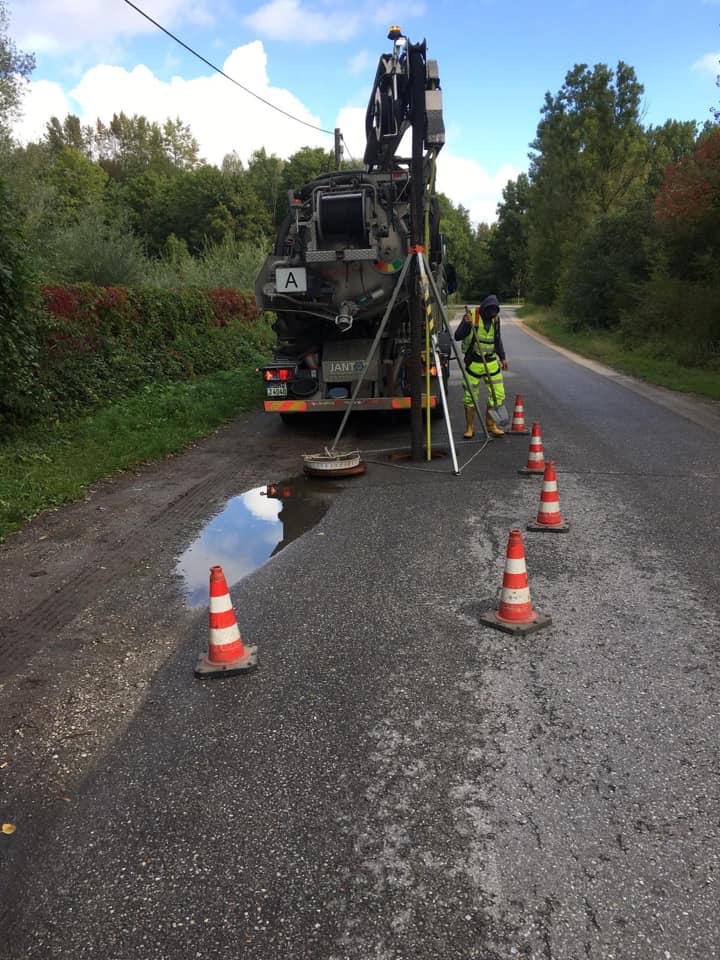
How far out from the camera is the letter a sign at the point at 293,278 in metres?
9.22

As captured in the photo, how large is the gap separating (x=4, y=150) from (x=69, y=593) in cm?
2066

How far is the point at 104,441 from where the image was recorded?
9.25 meters

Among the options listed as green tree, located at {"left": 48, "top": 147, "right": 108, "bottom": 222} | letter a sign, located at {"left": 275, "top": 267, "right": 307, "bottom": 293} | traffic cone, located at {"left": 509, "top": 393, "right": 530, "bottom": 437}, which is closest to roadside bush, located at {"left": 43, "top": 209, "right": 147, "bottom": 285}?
letter a sign, located at {"left": 275, "top": 267, "right": 307, "bottom": 293}

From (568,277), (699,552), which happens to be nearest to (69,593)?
(699,552)

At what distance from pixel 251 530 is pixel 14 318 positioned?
4717 millimetres

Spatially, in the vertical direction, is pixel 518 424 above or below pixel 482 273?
below

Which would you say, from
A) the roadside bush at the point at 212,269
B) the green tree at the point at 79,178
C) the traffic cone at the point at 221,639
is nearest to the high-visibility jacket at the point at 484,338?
the traffic cone at the point at 221,639

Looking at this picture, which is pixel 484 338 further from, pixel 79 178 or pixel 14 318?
pixel 79 178

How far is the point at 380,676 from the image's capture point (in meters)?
3.49

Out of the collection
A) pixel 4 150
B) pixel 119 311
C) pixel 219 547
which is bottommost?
pixel 219 547

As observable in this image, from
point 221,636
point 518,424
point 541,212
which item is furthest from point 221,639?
point 541,212

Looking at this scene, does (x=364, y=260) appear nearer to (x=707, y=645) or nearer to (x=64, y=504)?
(x=64, y=504)

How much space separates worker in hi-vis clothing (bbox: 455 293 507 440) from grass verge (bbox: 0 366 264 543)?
411 centimetres

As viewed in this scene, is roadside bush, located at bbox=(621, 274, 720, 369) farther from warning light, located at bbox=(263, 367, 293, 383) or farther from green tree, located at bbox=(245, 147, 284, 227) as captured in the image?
green tree, located at bbox=(245, 147, 284, 227)
